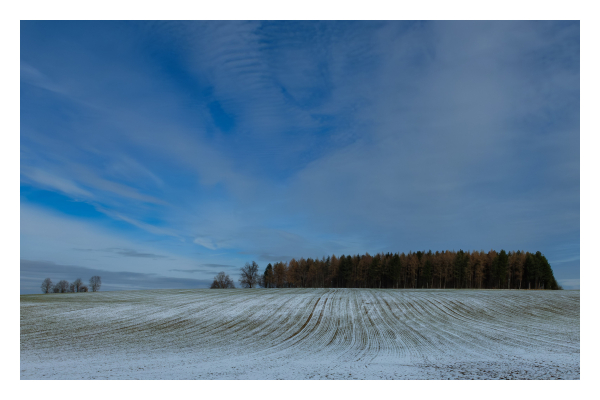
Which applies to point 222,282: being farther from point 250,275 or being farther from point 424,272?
point 424,272

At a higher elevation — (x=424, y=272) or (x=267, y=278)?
(x=424, y=272)

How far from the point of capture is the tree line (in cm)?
8862

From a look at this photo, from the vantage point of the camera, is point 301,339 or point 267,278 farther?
point 267,278

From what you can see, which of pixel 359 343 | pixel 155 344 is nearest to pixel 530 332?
pixel 359 343

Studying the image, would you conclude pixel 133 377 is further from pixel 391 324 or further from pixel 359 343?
pixel 391 324

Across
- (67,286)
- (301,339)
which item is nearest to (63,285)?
(67,286)

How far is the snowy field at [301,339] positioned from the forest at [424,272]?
5152 centimetres

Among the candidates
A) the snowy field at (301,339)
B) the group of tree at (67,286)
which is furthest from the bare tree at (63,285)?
the snowy field at (301,339)

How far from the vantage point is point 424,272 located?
9188cm

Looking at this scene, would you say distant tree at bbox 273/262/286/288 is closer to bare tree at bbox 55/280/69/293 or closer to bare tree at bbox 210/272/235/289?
bare tree at bbox 210/272/235/289

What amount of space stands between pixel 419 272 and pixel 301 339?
80.9m

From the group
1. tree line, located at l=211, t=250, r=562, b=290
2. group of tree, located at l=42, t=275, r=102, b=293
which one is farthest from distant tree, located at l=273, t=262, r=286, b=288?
group of tree, located at l=42, t=275, r=102, b=293

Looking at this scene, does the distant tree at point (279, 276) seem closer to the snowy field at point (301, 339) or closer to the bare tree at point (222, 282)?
the bare tree at point (222, 282)

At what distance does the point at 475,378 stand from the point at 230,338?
1663 cm
